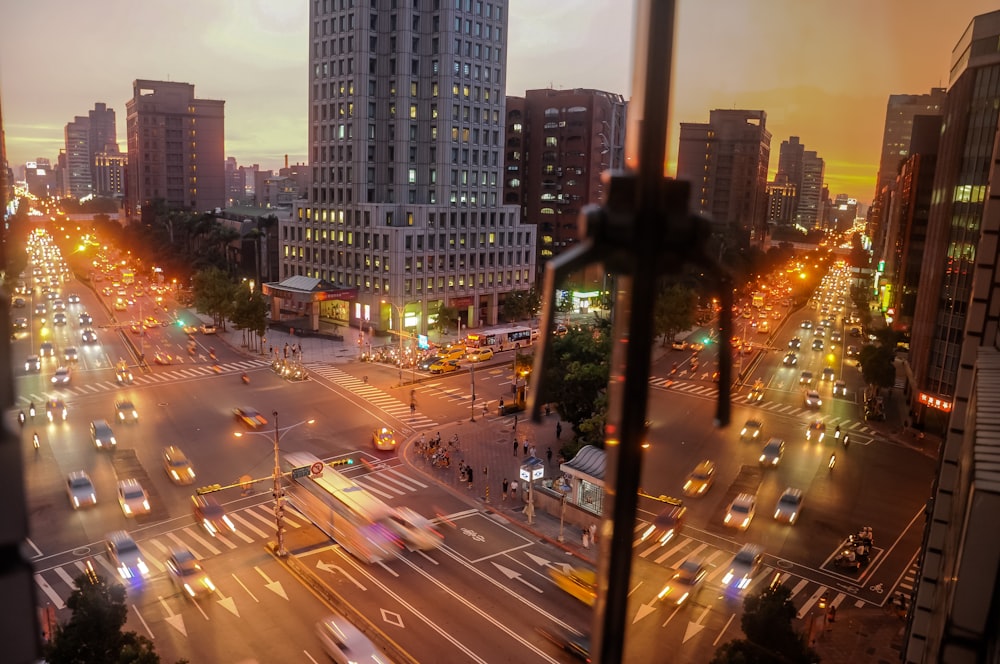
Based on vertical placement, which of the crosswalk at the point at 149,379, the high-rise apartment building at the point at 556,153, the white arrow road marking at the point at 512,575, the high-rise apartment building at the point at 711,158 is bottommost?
the crosswalk at the point at 149,379

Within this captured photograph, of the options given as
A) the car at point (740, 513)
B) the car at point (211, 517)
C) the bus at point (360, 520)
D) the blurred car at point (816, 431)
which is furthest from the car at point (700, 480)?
the car at point (211, 517)

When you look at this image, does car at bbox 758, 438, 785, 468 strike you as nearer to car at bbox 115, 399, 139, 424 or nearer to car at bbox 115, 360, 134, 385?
car at bbox 115, 399, 139, 424

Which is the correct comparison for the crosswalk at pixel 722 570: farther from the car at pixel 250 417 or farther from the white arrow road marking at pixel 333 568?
the car at pixel 250 417

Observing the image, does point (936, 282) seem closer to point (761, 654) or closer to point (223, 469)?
point (761, 654)

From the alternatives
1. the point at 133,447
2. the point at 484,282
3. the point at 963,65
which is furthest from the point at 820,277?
the point at 133,447

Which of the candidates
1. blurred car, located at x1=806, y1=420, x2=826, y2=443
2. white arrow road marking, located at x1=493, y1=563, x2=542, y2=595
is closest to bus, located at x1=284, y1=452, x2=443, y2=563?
white arrow road marking, located at x1=493, y1=563, x2=542, y2=595
